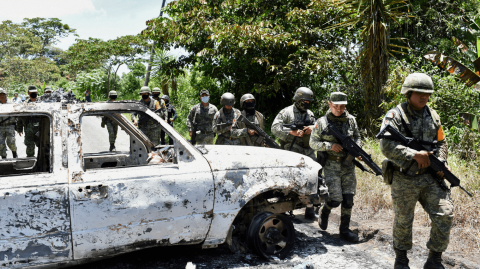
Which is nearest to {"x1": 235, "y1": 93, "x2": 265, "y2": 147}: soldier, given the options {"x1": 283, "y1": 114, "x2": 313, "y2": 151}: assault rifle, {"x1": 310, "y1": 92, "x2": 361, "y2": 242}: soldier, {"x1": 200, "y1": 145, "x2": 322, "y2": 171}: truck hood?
{"x1": 283, "y1": 114, "x2": 313, "y2": 151}: assault rifle

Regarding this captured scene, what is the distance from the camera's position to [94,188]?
3.21 meters

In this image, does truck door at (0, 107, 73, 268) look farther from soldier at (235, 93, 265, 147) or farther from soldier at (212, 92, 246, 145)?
soldier at (212, 92, 246, 145)

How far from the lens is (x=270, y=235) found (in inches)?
156

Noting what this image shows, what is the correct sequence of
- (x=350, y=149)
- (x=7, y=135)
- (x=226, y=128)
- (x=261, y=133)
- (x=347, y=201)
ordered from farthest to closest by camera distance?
(x=7, y=135)
(x=226, y=128)
(x=261, y=133)
(x=347, y=201)
(x=350, y=149)

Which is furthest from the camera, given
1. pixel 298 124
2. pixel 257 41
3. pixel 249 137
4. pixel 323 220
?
pixel 257 41

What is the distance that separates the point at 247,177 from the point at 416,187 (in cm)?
164

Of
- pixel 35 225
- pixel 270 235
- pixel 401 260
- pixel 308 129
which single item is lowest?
pixel 401 260

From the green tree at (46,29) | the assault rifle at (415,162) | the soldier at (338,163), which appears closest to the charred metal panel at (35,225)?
the assault rifle at (415,162)

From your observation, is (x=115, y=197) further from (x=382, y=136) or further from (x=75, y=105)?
(x=382, y=136)

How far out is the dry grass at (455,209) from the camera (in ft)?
14.0

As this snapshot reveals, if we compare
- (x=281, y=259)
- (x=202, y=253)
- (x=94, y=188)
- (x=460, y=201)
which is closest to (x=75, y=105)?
(x=94, y=188)

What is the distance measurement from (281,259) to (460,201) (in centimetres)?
268

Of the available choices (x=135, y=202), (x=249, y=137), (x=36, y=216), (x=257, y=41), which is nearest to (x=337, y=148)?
(x=249, y=137)

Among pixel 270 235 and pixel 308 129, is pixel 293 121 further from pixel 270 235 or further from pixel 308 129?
pixel 270 235
